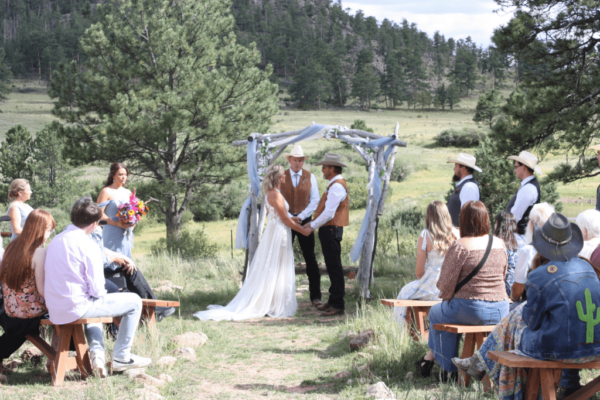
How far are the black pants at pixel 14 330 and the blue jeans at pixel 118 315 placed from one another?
0.39 m

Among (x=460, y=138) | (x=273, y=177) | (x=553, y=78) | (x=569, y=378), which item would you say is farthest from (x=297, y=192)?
(x=460, y=138)

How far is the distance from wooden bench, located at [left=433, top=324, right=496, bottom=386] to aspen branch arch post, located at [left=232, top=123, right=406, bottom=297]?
333 centimetres

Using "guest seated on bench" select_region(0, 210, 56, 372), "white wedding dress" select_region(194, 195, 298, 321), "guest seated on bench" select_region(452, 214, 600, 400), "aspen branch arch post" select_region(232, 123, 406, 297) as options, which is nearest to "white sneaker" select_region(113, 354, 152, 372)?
"guest seated on bench" select_region(0, 210, 56, 372)

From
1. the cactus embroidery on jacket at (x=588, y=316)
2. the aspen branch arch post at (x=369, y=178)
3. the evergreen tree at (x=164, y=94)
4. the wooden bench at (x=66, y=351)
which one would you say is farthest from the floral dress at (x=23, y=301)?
the evergreen tree at (x=164, y=94)

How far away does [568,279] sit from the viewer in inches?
123

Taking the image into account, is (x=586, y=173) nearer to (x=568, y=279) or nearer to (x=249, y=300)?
(x=249, y=300)

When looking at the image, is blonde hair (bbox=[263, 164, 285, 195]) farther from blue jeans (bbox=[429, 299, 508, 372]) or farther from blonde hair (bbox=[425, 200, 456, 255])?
blue jeans (bbox=[429, 299, 508, 372])

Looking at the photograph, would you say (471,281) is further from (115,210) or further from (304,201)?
(115,210)

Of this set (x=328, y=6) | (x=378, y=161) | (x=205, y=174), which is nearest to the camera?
(x=378, y=161)

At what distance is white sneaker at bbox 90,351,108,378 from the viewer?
417 cm

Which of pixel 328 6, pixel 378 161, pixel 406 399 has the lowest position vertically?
pixel 406 399

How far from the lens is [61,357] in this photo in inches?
163

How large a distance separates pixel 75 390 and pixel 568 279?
3.41 metres

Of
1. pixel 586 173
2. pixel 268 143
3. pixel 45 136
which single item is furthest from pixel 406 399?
pixel 45 136
